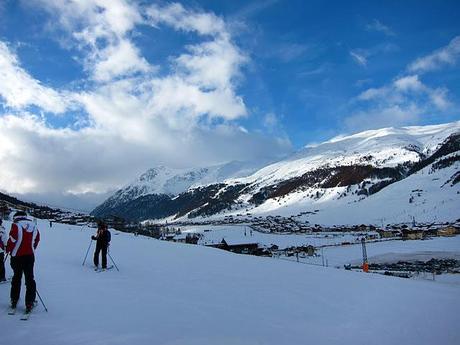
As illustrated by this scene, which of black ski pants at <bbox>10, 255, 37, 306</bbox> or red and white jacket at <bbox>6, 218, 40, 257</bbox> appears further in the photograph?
red and white jacket at <bbox>6, 218, 40, 257</bbox>

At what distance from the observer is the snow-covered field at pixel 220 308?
841 centimetres

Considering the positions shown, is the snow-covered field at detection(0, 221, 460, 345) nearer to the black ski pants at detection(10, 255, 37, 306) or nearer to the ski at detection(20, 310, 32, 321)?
the ski at detection(20, 310, 32, 321)

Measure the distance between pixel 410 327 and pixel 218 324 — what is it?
506cm

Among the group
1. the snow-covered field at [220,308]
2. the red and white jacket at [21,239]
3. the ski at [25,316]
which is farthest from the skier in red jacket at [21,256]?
the snow-covered field at [220,308]

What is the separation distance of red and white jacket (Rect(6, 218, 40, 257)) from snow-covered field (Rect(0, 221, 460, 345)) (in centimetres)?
125

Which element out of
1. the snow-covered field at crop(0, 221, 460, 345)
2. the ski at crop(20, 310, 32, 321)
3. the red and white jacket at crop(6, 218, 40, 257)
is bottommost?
the snow-covered field at crop(0, 221, 460, 345)

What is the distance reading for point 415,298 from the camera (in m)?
15.3

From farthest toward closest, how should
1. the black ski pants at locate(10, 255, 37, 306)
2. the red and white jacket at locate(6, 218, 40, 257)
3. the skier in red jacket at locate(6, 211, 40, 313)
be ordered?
the red and white jacket at locate(6, 218, 40, 257), the skier in red jacket at locate(6, 211, 40, 313), the black ski pants at locate(10, 255, 37, 306)

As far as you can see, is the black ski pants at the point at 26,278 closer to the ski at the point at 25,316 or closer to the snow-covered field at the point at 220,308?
the ski at the point at 25,316

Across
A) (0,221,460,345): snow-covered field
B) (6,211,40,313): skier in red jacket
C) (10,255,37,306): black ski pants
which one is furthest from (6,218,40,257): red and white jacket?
(0,221,460,345): snow-covered field

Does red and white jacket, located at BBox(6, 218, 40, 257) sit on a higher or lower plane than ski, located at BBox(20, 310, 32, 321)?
higher

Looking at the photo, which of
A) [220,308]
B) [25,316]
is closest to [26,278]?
[25,316]

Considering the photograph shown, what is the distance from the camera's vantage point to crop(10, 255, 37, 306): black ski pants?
8953mm

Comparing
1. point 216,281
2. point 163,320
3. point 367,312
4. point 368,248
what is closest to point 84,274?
point 216,281
